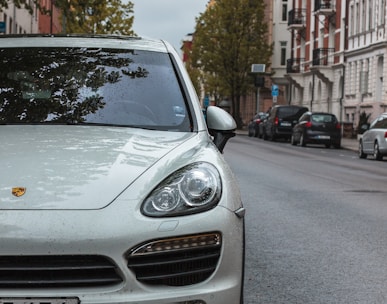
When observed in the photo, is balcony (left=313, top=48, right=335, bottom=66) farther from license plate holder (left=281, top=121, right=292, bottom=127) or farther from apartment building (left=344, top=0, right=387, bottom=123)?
license plate holder (left=281, top=121, right=292, bottom=127)

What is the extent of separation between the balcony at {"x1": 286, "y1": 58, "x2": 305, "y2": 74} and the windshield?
64.5m

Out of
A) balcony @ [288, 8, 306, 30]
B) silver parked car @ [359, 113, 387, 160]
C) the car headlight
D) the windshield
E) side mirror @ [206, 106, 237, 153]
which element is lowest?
silver parked car @ [359, 113, 387, 160]

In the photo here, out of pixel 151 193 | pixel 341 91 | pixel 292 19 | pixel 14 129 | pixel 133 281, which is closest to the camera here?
pixel 133 281

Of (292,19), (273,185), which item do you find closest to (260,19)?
(292,19)

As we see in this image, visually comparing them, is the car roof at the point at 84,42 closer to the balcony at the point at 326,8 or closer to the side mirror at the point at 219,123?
the side mirror at the point at 219,123

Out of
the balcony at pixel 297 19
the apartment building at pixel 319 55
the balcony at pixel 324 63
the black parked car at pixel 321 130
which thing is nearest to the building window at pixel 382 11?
the apartment building at pixel 319 55

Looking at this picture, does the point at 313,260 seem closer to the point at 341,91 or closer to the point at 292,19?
the point at 341,91

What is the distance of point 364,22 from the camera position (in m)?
52.5

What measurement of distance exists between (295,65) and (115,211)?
224ft

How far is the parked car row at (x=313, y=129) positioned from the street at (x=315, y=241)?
38.9 feet

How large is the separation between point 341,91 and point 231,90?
1969cm

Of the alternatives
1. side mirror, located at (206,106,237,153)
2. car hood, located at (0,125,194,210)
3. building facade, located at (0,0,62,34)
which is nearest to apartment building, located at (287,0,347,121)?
building facade, located at (0,0,62,34)

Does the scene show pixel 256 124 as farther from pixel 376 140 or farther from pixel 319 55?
pixel 376 140

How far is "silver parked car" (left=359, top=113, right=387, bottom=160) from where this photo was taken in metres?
27.4
